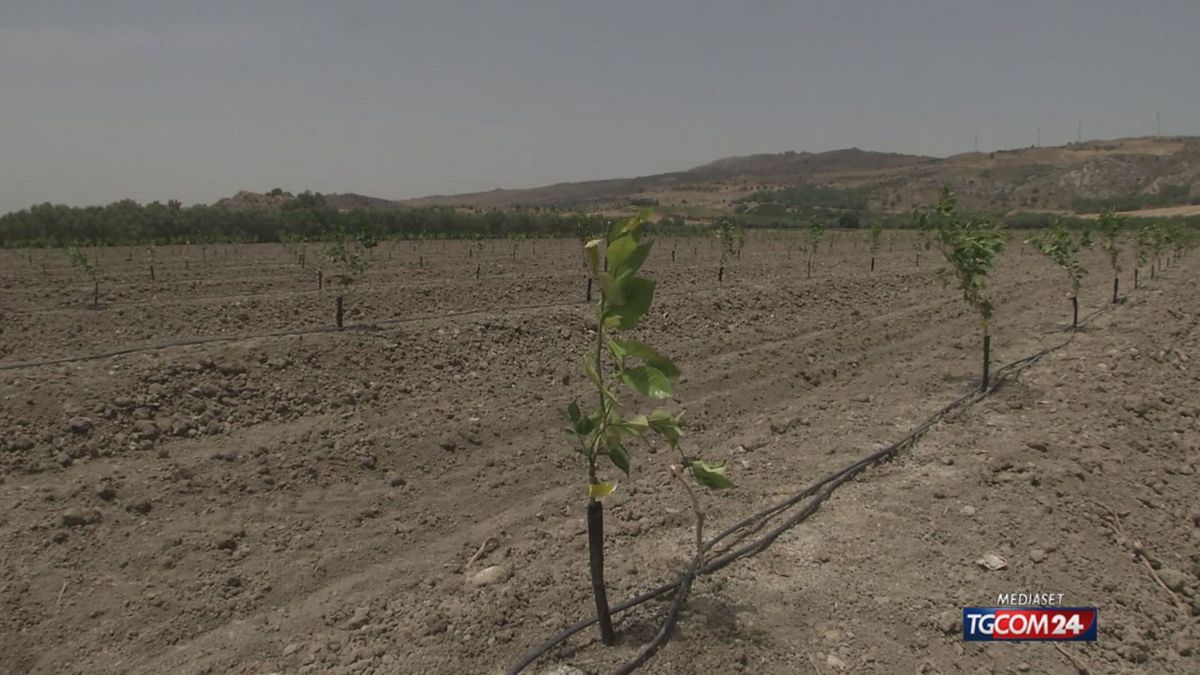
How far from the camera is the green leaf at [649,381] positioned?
2.68 meters

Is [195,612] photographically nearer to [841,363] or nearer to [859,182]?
[841,363]

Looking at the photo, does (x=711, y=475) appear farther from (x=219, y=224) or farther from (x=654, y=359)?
(x=219, y=224)

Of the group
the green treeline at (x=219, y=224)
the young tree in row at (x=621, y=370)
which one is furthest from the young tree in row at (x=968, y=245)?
the green treeline at (x=219, y=224)

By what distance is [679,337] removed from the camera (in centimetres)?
1222

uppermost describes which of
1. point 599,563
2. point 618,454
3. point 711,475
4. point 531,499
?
point 618,454

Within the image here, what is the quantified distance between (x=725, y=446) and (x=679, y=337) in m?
5.32

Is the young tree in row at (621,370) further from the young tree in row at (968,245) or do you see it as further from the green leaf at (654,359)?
the young tree in row at (968,245)

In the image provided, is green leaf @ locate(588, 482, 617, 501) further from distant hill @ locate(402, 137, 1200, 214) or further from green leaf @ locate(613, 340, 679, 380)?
distant hill @ locate(402, 137, 1200, 214)

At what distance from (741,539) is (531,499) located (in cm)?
264

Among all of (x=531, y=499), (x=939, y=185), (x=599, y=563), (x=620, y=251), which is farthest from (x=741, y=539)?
(x=939, y=185)

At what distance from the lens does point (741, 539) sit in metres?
4.56

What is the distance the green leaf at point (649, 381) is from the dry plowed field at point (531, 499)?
4.50 ft

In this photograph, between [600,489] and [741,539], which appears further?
[741,539]

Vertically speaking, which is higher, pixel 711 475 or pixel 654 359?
pixel 654 359
